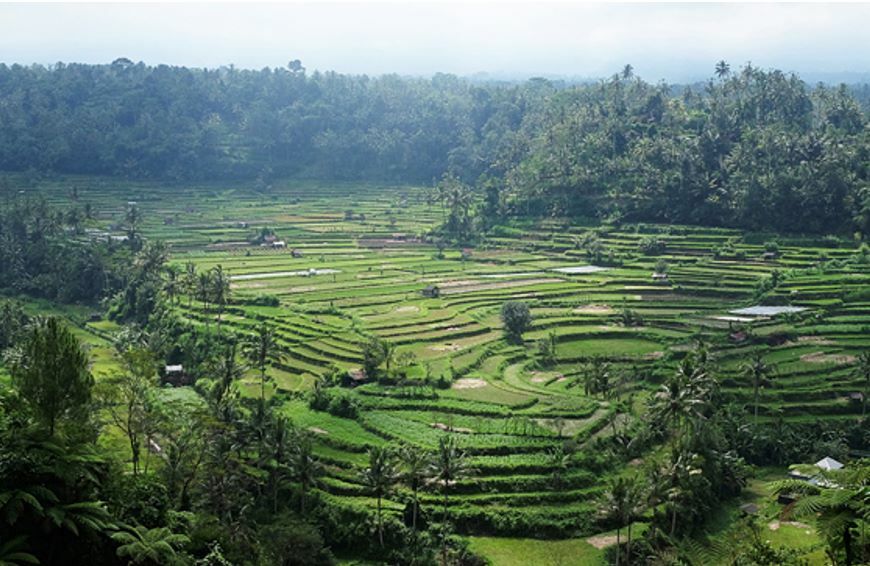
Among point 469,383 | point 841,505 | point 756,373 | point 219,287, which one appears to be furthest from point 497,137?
point 841,505

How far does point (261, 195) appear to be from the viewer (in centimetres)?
12062

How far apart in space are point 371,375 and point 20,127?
335 feet

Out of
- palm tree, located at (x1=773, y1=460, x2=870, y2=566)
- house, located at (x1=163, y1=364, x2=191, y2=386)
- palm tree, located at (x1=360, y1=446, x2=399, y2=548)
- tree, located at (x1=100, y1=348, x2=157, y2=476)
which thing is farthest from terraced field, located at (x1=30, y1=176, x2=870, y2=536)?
palm tree, located at (x1=773, y1=460, x2=870, y2=566)

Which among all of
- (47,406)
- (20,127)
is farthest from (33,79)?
(47,406)

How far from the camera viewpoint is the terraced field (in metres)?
38.8

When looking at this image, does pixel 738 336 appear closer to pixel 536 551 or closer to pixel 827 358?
pixel 827 358

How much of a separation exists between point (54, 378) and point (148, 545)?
702 centimetres

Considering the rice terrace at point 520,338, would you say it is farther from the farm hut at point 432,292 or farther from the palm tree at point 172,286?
the palm tree at point 172,286

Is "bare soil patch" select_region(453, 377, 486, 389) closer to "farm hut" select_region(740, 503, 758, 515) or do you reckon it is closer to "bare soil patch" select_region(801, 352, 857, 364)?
"farm hut" select_region(740, 503, 758, 515)

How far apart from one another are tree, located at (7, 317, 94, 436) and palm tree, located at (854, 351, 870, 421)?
121ft

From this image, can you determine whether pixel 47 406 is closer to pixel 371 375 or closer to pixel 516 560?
pixel 516 560

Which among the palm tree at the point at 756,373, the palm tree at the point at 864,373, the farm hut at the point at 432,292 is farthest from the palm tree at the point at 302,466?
the farm hut at the point at 432,292

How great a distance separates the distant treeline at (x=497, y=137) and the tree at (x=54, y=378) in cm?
6785

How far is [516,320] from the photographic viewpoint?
5562 centimetres
